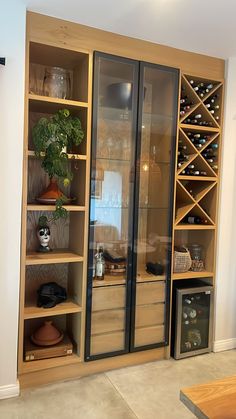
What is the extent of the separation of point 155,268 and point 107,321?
22.2 inches

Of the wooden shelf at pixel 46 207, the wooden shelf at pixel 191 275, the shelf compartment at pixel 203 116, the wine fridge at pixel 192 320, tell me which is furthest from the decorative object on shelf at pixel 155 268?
the shelf compartment at pixel 203 116

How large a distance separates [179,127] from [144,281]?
4.10ft

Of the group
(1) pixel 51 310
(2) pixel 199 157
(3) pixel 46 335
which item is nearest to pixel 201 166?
(2) pixel 199 157

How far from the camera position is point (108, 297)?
8.05 ft

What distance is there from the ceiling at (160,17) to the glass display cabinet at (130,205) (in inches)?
8.4

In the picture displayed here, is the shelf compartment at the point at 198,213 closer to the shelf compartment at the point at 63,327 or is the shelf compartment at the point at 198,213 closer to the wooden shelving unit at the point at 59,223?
the wooden shelving unit at the point at 59,223

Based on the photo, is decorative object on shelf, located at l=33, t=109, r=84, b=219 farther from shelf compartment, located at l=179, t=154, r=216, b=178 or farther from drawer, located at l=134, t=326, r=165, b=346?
drawer, located at l=134, t=326, r=165, b=346

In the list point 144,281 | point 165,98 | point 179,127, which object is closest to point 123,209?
point 144,281

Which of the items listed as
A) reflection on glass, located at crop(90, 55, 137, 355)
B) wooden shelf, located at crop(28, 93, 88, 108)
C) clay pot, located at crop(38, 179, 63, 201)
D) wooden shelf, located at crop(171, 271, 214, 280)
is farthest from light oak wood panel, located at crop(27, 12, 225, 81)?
wooden shelf, located at crop(171, 271, 214, 280)

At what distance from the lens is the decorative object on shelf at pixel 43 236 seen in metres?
2.36

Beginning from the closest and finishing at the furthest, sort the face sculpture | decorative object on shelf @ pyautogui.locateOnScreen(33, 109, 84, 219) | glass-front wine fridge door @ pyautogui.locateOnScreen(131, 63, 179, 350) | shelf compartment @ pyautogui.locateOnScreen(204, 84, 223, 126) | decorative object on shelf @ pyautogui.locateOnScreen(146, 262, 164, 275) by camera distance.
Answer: decorative object on shelf @ pyautogui.locateOnScreen(33, 109, 84, 219)
the face sculpture
glass-front wine fridge door @ pyautogui.locateOnScreen(131, 63, 179, 350)
decorative object on shelf @ pyautogui.locateOnScreen(146, 262, 164, 275)
shelf compartment @ pyautogui.locateOnScreen(204, 84, 223, 126)

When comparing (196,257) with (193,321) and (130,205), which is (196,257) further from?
(130,205)

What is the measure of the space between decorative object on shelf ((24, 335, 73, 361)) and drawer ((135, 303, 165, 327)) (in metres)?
0.55

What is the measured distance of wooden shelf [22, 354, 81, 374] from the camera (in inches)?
87.2
